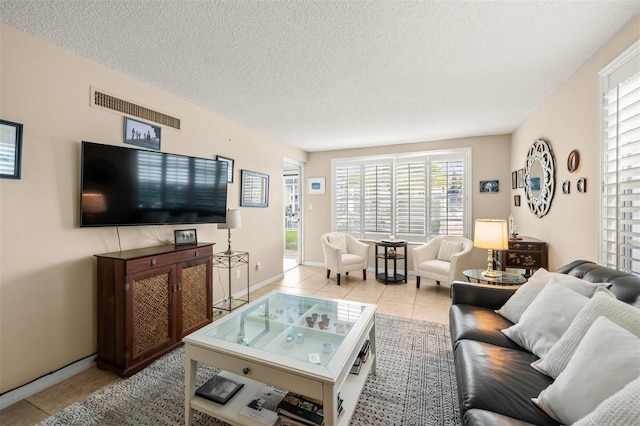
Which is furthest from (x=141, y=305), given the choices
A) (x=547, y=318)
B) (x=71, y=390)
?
(x=547, y=318)

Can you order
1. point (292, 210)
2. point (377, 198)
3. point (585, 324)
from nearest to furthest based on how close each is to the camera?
point (585, 324) → point (377, 198) → point (292, 210)

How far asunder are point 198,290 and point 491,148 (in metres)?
4.82

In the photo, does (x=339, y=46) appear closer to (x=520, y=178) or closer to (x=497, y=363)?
(x=497, y=363)

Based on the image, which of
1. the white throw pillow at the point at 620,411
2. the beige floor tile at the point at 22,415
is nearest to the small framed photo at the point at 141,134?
the beige floor tile at the point at 22,415

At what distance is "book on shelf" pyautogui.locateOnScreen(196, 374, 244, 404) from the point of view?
4.92ft

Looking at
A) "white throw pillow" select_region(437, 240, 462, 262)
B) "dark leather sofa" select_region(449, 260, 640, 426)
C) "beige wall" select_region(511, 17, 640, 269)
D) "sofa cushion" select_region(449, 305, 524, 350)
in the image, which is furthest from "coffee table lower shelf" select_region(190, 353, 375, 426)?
"white throw pillow" select_region(437, 240, 462, 262)

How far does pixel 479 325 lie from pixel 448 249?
8.68ft

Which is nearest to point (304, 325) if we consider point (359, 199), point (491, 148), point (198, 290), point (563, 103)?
point (198, 290)

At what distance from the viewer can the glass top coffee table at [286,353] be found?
1297mm

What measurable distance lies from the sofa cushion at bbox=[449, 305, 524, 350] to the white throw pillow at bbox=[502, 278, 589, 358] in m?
0.07

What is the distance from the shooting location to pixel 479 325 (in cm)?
181

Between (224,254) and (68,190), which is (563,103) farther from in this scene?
(68,190)

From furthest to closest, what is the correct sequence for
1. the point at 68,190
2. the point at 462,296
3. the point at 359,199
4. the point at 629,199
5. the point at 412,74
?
the point at 359,199, the point at 412,74, the point at 462,296, the point at 68,190, the point at 629,199

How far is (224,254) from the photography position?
3.34 meters
